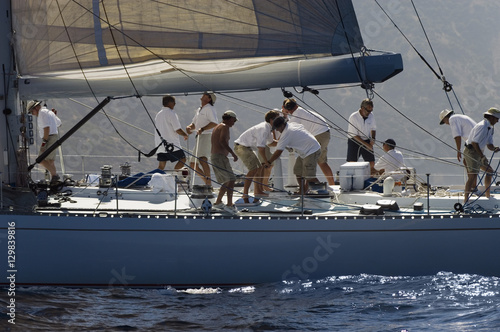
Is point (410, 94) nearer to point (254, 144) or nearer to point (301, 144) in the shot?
point (254, 144)

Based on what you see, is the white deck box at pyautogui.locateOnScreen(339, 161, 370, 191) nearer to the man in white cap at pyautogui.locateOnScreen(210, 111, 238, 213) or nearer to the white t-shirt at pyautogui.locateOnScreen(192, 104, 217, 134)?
the man in white cap at pyautogui.locateOnScreen(210, 111, 238, 213)

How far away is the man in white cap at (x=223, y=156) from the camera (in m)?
10.3

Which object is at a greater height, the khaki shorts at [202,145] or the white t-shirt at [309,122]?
the white t-shirt at [309,122]

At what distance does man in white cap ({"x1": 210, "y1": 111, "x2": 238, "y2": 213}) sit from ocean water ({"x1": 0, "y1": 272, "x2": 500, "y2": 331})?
123 centimetres

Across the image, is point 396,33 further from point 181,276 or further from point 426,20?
point 181,276

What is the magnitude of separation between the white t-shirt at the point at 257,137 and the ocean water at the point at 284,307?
207 centimetres

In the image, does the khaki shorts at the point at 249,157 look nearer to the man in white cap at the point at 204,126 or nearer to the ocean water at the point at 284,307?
the man in white cap at the point at 204,126

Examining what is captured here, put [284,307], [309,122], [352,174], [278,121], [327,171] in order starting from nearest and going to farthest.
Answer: [284,307] < [278,121] < [352,174] < [309,122] < [327,171]

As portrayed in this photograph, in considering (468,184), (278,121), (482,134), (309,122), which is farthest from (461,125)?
(278,121)

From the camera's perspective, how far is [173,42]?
991 centimetres

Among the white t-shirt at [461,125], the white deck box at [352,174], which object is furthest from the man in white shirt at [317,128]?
the white t-shirt at [461,125]

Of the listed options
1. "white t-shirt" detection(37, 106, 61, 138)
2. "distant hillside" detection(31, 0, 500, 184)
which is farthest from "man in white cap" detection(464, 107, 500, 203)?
"distant hillside" detection(31, 0, 500, 184)

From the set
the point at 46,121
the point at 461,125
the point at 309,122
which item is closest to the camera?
the point at 461,125

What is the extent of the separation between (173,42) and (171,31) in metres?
0.13
